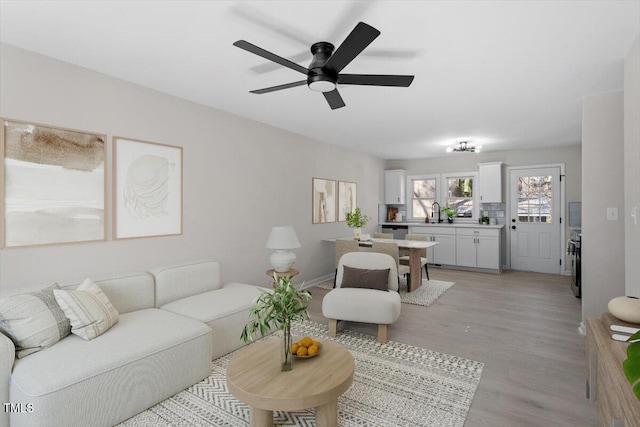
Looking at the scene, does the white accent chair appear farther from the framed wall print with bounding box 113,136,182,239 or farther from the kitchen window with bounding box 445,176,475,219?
the kitchen window with bounding box 445,176,475,219

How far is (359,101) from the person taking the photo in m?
3.72

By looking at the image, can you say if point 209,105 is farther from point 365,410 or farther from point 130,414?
point 365,410

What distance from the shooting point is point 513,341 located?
10.9 feet

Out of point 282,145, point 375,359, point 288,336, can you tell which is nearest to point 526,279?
point 375,359

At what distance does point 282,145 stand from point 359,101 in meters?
1.65

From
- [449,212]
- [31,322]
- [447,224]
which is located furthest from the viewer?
[449,212]

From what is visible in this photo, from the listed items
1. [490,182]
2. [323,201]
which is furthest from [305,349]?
[490,182]

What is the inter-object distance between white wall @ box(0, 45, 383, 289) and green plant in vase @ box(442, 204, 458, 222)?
9.28 ft

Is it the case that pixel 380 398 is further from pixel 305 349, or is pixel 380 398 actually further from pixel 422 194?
pixel 422 194

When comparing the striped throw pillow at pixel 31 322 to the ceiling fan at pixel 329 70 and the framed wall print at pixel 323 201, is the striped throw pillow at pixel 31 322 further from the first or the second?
the framed wall print at pixel 323 201

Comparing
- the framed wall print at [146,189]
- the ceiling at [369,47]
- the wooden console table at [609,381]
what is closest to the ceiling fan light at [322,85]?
the ceiling at [369,47]

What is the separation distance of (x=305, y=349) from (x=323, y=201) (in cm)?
389

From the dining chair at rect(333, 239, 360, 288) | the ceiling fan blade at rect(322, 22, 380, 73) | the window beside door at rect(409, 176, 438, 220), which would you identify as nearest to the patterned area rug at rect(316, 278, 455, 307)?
the dining chair at rect(333, 239, 360, 288)

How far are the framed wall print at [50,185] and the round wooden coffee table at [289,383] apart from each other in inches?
72.5
